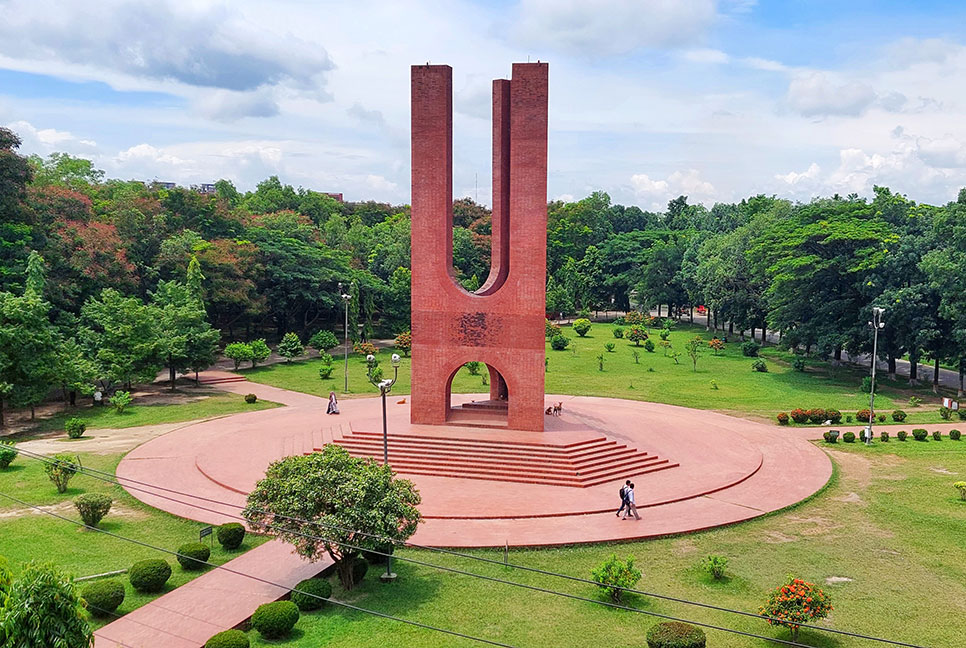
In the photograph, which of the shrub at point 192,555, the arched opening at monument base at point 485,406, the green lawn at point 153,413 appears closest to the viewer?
the shrub at point 192,555

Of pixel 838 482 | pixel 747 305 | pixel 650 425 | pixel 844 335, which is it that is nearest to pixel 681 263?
pixel 747 305

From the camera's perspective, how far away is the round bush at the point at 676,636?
1170cm

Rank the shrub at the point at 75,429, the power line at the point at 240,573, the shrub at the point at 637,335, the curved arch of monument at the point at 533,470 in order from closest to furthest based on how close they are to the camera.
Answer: the power line at the point at 240,573 < the curved arch of monument at the point at 533,470 < the shrub at the point at 75,429 < the shrub at the point at 637,335

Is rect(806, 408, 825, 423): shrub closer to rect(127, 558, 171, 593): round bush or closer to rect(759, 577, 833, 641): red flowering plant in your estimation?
rect(759, 577, 833, 641): red flowering plant

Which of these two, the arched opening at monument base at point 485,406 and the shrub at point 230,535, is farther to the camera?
the arched opening at monument base at point 485,406

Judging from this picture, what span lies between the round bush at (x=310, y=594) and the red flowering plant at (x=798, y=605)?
314 inches

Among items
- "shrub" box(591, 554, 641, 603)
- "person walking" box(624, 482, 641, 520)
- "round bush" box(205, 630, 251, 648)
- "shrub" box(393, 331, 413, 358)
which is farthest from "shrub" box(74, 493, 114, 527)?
"shrub" box(393, 331, 413, 358)

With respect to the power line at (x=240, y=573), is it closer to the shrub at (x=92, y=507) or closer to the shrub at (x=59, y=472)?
the shrub at (x=92, y=507)

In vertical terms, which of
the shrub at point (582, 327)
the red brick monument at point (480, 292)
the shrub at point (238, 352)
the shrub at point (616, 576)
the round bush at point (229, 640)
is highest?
the red brick monument at point (480, 292)

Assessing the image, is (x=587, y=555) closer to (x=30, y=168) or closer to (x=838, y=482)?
(x=838, y=482)

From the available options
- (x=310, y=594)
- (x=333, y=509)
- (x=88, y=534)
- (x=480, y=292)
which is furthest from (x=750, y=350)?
(x=88, y=534)

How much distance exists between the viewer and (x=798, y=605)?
1243 centimetres

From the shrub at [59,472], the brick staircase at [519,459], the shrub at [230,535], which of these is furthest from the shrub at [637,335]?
the shrub at [230,535]

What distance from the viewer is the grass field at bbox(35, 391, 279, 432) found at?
29.2 meters
